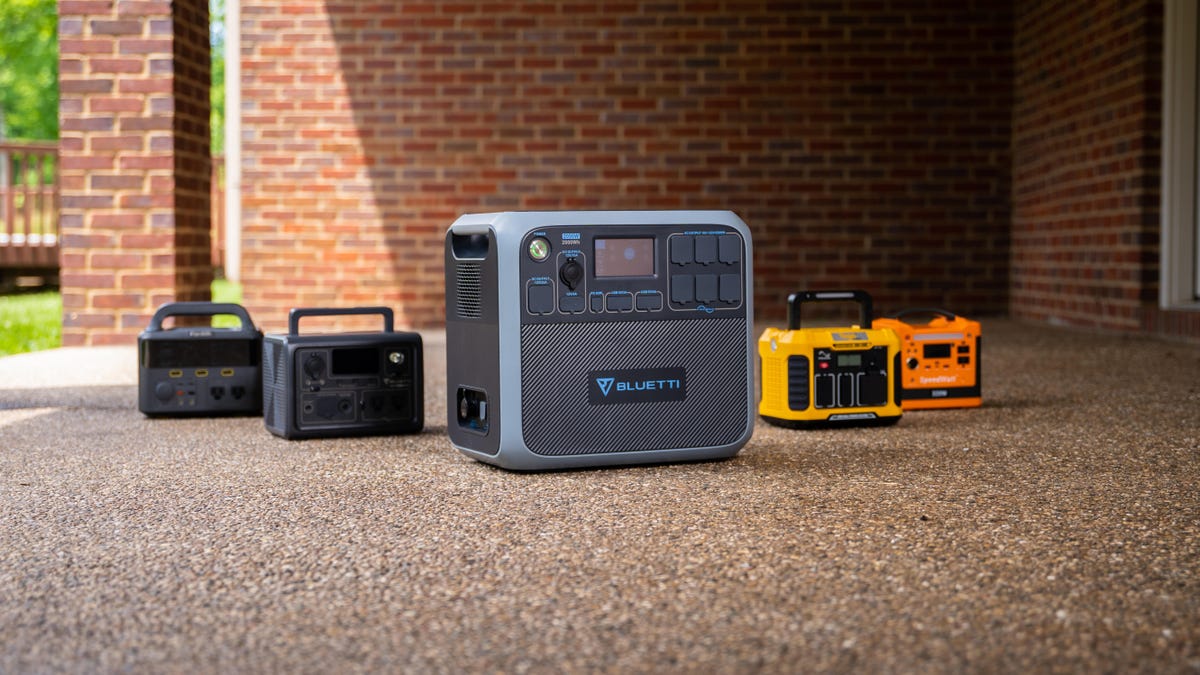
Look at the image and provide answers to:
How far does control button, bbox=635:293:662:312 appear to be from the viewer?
3.53 m

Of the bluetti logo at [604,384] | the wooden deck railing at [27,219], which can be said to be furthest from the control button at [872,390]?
the wooden deck railing at [27,219]

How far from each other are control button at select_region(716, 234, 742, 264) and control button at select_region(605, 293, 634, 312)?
0.88 feet

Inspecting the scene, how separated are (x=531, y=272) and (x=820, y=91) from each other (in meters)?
6.05

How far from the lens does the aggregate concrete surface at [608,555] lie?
2020 mm

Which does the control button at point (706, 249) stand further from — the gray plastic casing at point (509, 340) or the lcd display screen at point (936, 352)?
the lcd display screen at point (936, 352)

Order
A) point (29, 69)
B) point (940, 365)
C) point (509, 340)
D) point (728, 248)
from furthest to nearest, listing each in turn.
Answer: point (29, 69) < point (940, 365) < point (728, 248) < point (509, 340)

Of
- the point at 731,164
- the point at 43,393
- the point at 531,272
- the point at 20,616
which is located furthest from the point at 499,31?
the point at 20,616

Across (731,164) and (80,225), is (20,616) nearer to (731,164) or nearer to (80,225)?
(80,225)

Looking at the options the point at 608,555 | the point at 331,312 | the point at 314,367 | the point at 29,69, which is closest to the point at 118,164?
the point at 331,312

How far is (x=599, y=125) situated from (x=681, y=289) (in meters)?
5.58

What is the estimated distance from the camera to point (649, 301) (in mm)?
3535

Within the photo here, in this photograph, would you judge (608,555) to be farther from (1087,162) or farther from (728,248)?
(1087,162)

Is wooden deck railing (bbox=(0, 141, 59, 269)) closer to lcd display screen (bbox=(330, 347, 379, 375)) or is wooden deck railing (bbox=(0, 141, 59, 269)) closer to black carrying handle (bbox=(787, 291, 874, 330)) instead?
lcd display screen (bbox=(330, 347, 379, 375))

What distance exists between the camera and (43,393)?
205 inches
